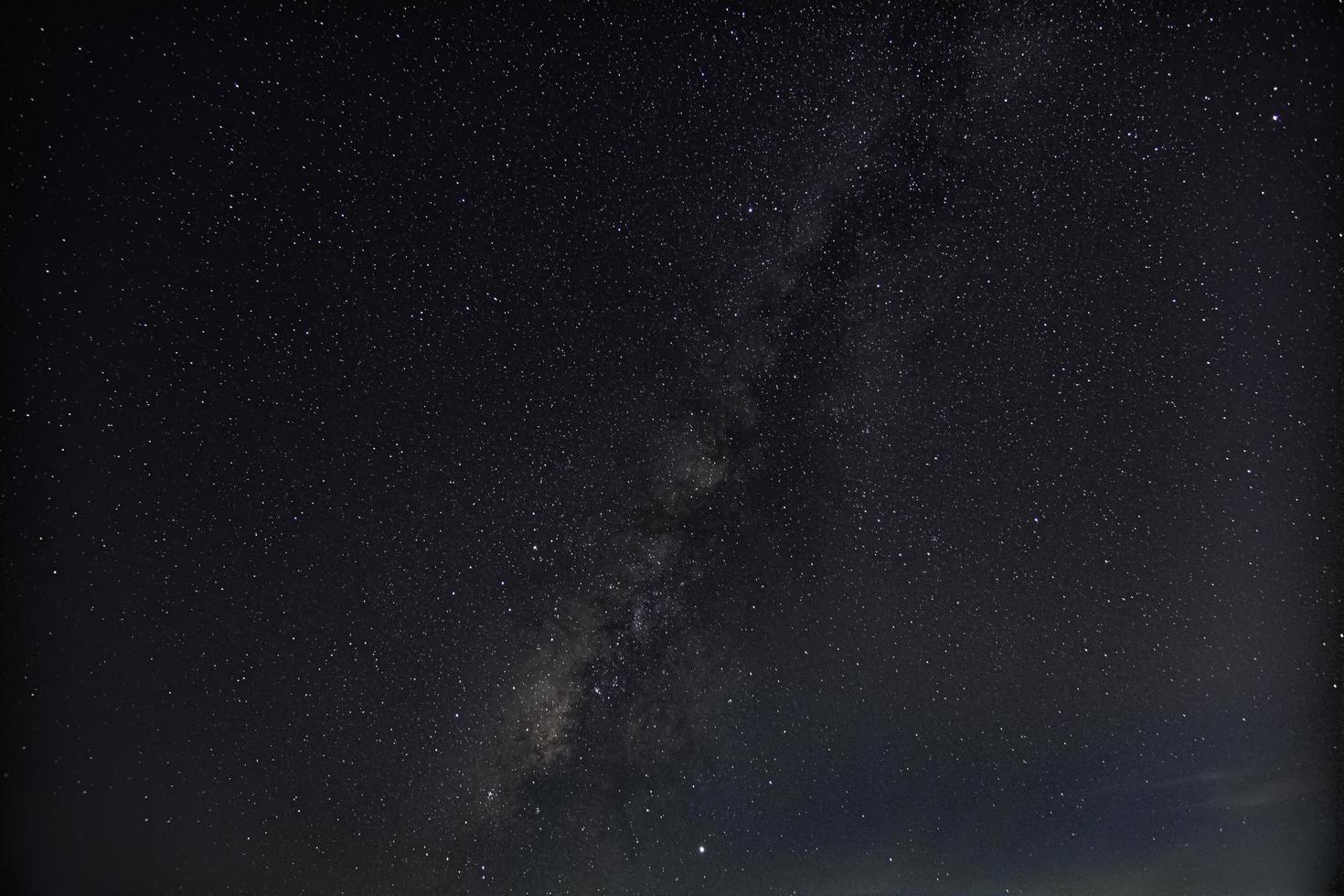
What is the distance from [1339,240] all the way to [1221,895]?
1.82 metres

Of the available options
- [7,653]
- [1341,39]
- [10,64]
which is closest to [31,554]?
[7,653]

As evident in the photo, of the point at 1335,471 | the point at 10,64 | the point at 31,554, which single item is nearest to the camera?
the point at 10,64

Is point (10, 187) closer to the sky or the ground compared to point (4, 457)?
closer to the sky

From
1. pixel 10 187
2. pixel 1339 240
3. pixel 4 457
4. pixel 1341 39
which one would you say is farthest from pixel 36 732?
pixel 1341 39

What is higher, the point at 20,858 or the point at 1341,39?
the point at 1341,39

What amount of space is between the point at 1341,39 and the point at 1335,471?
1.14m

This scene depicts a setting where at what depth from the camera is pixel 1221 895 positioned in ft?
7.29

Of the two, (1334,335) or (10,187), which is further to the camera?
(1334,335)

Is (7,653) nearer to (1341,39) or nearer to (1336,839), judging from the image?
(1336,839)

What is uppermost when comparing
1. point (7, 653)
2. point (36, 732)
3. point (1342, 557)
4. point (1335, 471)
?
point (7, 653)

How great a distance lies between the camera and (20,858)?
2014 millimetres

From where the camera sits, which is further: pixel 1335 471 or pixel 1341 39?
pixel 1335 471

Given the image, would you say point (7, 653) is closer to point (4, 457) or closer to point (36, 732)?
point (36, 732)

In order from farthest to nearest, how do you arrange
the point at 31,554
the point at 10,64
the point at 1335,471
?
the point at 1335,471 → the point at 31,554 → the point at 10,64
